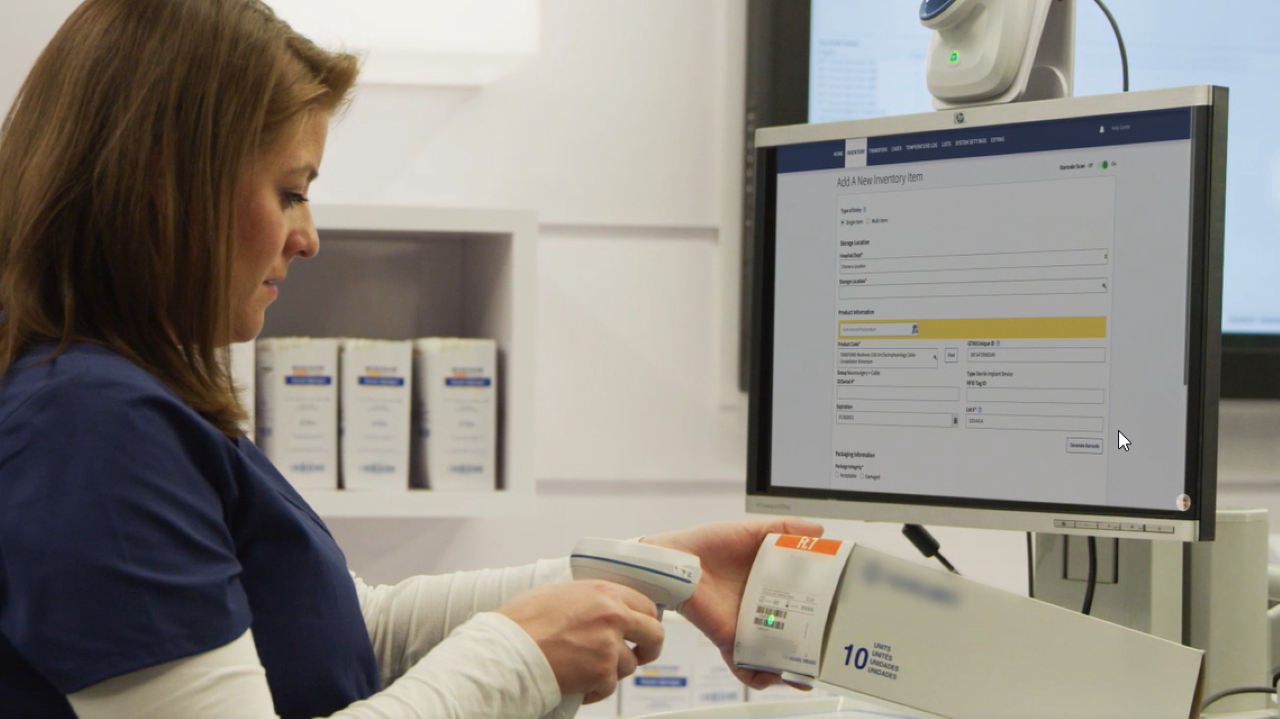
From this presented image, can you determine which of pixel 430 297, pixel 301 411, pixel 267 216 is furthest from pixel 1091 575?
pixel 430 297

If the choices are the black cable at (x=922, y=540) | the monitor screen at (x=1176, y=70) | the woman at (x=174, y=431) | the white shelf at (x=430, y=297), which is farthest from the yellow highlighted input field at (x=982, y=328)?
the monitor screen at (x=1176, y=70)

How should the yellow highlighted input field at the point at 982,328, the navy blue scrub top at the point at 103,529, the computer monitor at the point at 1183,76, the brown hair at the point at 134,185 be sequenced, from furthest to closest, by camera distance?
the computer monitor at the point at 1183,76, the yellow highlighted input field at the point at 982,328, the brown hair at the point at 134,185, the navy blue scrub top at the point at 103,529

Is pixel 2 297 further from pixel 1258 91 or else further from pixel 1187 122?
pixel 1258 91

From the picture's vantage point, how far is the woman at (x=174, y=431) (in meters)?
0.68

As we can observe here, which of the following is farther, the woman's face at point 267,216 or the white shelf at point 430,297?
the white shelf at point 430,297

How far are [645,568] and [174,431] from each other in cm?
38

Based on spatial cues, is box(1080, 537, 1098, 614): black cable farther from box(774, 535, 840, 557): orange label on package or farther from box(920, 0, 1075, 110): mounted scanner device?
box(920, 0, 1075, 110): mounted scanner device

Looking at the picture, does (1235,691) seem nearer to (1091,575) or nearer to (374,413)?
(1091,575)

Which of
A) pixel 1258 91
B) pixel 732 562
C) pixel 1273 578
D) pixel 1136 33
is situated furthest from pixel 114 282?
pixel 1258 91

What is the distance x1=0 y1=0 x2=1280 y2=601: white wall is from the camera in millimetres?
1792

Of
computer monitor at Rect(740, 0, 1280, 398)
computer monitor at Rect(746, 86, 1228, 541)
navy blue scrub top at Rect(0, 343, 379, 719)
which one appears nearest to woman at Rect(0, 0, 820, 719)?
navy blue scrub top at Rect(0, 343, 379, 719)

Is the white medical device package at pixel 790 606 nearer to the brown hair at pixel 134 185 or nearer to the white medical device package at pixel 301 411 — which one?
the brown hair at pixel 134 185

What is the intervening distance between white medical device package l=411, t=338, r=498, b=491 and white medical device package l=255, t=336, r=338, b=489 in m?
0.12

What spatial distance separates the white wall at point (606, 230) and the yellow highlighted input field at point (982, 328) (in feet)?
2.76
